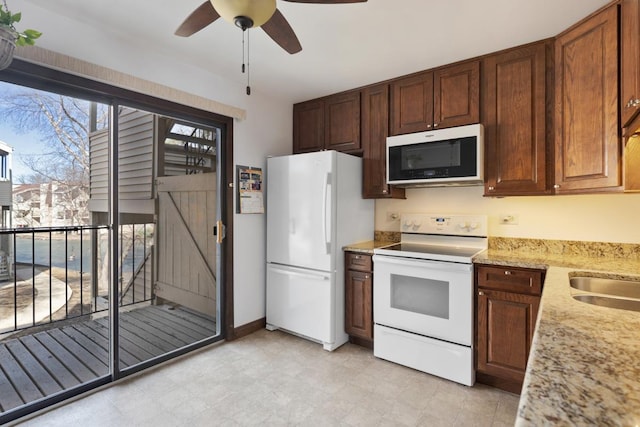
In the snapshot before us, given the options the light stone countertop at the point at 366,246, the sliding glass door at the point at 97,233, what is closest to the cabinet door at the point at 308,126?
the sliding glass door at the point at 97,233

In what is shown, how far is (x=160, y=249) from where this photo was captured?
357 cm

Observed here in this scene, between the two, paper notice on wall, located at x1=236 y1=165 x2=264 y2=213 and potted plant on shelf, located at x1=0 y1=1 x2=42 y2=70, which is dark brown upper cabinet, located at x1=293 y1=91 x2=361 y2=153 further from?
potted plant on shelf, located at x1=0 y1=1 x2=42 y2=70

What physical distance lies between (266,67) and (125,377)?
2.66 meters

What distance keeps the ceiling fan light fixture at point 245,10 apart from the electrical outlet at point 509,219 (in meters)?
2.38

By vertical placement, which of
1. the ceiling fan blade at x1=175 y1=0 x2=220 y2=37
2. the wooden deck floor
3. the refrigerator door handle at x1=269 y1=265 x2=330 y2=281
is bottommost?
the wooden deck floor

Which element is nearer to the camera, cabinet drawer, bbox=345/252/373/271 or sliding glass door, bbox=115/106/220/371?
cabinet drawer, bbox=345/252/373/271

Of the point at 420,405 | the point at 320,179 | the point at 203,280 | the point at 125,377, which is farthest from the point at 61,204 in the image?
the point at 420,405

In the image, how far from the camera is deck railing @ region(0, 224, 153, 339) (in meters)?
2.07

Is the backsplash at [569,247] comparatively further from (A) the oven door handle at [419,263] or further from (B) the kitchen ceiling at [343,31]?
(B) the kitchen ceiling at [343,31]

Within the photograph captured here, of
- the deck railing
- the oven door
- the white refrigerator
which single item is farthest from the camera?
the white refrigerator

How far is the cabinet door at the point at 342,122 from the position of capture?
321 centimetres

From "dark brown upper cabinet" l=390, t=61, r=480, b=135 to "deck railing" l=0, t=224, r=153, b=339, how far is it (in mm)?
2577

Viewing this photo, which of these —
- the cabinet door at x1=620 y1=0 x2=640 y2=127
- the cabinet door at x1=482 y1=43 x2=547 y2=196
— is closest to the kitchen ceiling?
the cabinet door at x1=482 y1=43 x2=547 y2=196

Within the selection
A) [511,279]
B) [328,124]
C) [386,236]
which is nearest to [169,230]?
[328,124]
